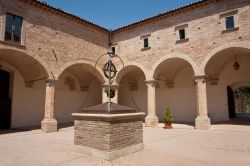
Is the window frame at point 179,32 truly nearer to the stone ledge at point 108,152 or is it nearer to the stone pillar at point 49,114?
the stone pillar at point 49,114

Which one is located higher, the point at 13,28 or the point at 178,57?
the point at 13,28

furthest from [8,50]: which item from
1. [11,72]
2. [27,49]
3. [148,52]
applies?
[148,52]

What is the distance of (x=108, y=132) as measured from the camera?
6.36m

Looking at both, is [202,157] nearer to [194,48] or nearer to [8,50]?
[194,48]

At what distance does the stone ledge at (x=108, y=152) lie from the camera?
6.32 metres

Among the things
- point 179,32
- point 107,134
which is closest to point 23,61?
point 107,134

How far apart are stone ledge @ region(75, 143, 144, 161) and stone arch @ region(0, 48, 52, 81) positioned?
8.16 m

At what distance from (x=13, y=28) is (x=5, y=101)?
5.44 m

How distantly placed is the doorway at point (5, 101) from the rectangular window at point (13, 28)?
3787mm

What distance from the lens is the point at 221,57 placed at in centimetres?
1532

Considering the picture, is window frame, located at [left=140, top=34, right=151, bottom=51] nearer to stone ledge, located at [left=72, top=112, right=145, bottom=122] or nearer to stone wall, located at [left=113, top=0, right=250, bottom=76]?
stone wall, located at [left=113, top=0, right=250, bottom=76]

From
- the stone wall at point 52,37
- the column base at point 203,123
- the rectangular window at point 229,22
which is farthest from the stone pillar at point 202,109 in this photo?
the stone wall at point 52,37

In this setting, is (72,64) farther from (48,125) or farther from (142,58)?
(142,58)

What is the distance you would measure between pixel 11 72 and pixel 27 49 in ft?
11.6
